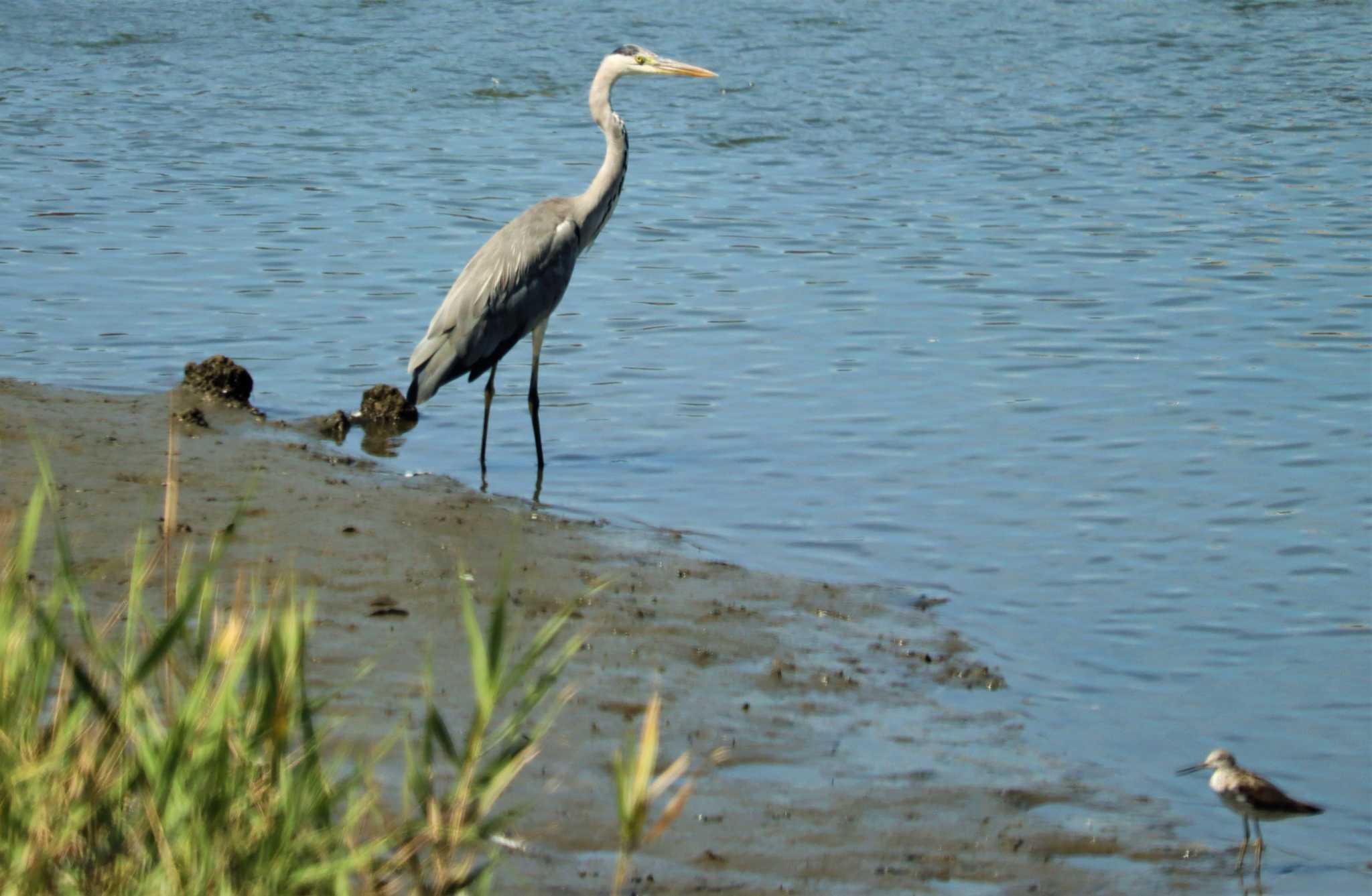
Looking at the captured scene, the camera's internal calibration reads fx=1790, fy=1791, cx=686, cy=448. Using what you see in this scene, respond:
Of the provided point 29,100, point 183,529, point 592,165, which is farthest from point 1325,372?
point 29,100

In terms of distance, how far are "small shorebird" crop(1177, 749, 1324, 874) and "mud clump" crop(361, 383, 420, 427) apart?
5194 mm

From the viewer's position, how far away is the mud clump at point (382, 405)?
8.98m

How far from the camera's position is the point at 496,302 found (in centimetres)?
879

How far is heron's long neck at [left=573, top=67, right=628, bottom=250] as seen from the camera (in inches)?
366

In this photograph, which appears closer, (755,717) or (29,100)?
(755,717)

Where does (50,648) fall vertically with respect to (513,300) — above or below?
above

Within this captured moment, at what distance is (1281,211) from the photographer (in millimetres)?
13172

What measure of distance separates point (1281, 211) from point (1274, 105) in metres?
3.85

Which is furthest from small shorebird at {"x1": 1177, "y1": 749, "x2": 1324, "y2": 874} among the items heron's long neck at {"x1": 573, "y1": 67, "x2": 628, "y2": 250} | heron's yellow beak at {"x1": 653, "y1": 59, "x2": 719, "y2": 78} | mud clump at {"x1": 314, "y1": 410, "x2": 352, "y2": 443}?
heron's yellow beak at {"x1": 653, "y1": 59, "x2": 719, "y2": 78}

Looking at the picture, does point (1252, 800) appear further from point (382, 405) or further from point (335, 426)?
point (382, 405)

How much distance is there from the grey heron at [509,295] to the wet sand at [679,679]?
84 cm

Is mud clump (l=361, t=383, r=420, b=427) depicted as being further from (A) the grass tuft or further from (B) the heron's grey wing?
(A) the grass tuft

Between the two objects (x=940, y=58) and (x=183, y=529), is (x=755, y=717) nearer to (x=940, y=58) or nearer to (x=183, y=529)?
(x=183, y=529)

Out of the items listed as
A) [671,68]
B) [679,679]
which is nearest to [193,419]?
[671,68]
